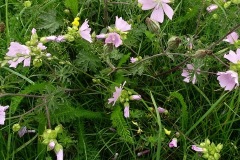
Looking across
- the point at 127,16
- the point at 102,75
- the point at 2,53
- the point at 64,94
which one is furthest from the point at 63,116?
the point at 127,16

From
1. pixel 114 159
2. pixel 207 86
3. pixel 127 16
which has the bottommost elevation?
pixel 114 159

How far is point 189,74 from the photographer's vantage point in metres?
1.37

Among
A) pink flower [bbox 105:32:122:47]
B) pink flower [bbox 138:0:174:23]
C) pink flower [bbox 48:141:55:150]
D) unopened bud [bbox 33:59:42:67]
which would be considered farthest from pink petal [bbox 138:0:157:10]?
pink flower [bbox 48:141:55:150]

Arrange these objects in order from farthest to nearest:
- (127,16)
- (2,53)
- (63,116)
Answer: (127,16) → (2,53) → (63,116)

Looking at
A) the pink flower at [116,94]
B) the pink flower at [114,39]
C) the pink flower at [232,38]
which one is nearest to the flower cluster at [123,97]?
the pink flower at [116,94]

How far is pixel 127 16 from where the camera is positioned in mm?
1603

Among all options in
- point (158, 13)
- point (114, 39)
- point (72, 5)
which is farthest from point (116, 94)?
point (72, 5)

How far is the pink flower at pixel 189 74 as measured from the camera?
134cm

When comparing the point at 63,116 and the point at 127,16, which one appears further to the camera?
the point at 127,16

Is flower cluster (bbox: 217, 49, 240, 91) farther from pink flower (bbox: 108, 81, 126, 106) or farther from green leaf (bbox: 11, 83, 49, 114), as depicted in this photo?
green leaf (bbox: 11, 83, 49, 114)

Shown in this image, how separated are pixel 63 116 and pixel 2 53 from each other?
318 millimetres

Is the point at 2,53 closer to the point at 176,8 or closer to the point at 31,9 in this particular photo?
the point at 31,9

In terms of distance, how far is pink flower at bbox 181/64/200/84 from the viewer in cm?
134

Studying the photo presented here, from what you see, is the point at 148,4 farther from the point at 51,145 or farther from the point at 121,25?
the point at 51,145
